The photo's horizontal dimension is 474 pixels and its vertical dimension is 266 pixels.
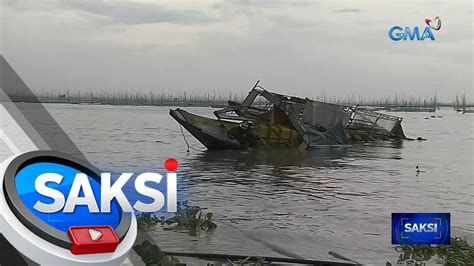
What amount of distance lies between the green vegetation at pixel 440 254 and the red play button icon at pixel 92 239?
144 inches

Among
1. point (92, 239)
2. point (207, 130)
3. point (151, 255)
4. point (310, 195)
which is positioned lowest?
point (310, 195)

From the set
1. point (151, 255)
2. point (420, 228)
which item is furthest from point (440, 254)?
point (151, 255)

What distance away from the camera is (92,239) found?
1073 mm

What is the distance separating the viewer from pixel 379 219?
7805 mm

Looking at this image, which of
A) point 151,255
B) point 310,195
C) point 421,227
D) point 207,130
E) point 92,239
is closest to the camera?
point 92,239

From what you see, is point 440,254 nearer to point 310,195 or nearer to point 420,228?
point 420,228

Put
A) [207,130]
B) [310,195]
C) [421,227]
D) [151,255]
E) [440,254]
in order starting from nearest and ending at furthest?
[421,227], [151,255], [440,254], [310,195], [207,130]

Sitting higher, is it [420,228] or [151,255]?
[420,228]

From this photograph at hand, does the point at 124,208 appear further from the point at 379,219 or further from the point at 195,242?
the point at 379,219

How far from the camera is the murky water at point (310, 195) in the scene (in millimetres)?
5746

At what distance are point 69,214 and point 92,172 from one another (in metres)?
0.12

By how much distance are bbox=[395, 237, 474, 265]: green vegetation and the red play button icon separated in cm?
365

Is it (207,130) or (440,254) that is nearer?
(440,254)

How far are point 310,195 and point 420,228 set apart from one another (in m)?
7.71
